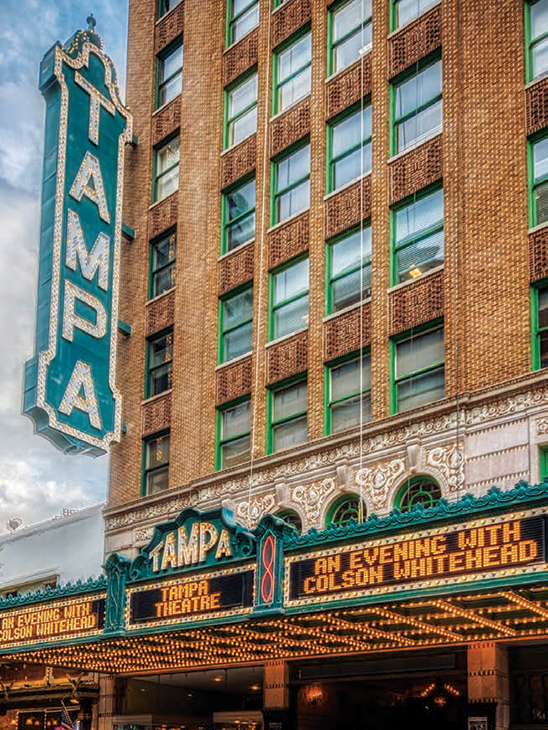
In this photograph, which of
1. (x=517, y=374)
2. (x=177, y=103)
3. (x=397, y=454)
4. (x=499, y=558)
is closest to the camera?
(x=499, y=558)

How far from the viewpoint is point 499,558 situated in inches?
583

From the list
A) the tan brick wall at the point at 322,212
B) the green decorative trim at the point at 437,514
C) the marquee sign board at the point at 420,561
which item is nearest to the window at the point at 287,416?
the tan brick wall at the point at 322,212

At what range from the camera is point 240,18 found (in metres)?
30.8

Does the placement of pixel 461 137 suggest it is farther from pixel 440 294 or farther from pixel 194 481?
pixel 194 481

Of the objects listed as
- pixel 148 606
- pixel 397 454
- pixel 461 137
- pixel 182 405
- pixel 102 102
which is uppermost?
pixel 102 102

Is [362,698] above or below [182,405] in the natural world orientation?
below

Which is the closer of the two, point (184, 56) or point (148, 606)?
point (148, 606)

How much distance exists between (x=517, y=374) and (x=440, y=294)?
2.91 meters

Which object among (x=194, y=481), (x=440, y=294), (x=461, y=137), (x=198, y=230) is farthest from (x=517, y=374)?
(x=198, y=230)

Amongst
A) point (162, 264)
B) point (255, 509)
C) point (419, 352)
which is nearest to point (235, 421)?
Result: point (255, 509)

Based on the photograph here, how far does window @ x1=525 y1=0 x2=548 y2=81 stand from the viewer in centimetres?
2200

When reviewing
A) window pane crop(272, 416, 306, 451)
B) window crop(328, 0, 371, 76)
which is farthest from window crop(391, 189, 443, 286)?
window crop(328, 0, 371, 76)

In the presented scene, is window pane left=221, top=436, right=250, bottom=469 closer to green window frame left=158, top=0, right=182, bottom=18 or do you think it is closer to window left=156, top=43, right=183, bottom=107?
window left=156, top=43, right=183, bottom=107

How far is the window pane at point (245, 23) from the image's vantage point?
30.2 metres
